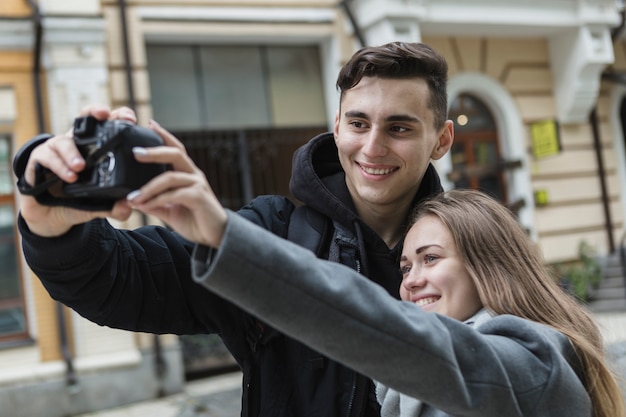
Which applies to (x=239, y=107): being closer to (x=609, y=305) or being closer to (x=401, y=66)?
(x=609, y=305)

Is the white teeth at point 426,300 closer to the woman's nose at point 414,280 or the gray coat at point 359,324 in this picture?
the woman's nose at point 414,280

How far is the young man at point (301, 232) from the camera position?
1.39 m

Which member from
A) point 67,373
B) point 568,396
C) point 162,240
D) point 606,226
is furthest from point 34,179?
point 606,226

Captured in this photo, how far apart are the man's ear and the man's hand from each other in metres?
1.02

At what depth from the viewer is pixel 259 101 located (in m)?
8.14

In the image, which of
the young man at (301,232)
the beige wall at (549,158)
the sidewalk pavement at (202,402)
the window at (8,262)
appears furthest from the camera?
the beige wall at (549,158)

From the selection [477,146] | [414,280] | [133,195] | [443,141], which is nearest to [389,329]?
[133,195]

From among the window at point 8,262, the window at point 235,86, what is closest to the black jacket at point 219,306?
the window at point 8,262

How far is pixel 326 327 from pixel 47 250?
0.65 meters

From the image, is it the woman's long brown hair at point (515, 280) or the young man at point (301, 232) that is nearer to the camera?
the young man at point (301, 232)

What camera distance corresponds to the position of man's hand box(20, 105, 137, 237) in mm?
1158

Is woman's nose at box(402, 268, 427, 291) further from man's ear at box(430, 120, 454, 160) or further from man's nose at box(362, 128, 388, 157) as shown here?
man's ear at box(430, 120, 454, 160)

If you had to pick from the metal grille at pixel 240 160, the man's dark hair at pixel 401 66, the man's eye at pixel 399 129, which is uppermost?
the metal grille at pixel 240 160

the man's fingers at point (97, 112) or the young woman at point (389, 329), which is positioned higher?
the man's fingers at point (97, 112)
